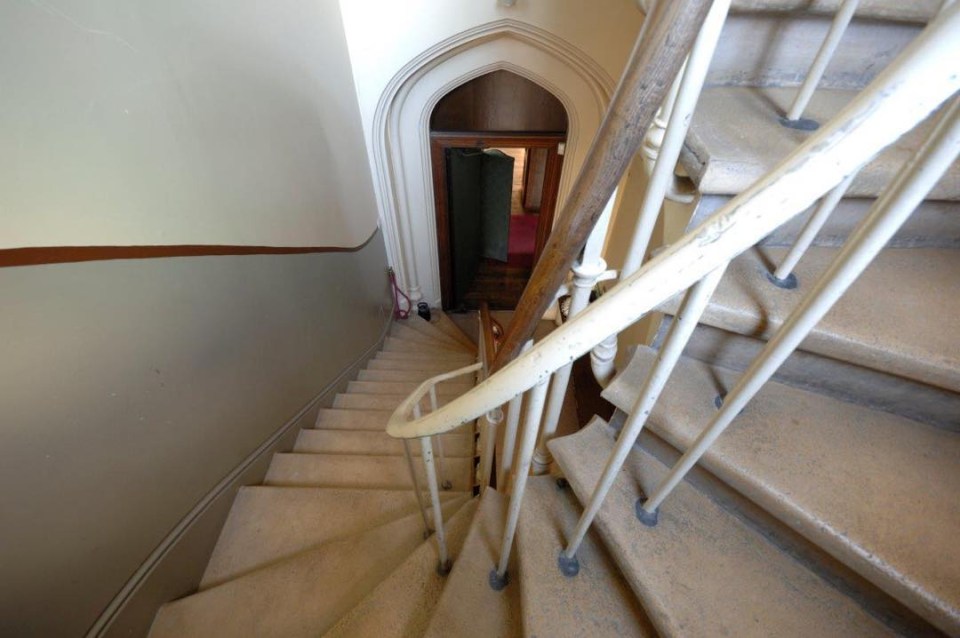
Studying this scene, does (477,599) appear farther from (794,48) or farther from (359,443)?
(794,48)

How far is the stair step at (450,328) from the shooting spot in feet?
13.3

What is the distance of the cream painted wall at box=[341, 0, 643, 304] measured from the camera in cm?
254

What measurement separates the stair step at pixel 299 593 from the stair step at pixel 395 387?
1.28 metres

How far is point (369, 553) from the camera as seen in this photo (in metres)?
1.21

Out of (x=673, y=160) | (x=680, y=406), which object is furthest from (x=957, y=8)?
(x=680, y=406)

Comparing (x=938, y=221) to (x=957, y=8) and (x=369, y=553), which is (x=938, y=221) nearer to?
(x=957, y=8)

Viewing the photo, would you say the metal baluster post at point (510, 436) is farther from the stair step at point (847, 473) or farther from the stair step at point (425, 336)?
the stair step at point (425, 336)

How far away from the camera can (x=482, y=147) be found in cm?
353

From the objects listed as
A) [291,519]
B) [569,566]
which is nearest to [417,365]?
[291,519]

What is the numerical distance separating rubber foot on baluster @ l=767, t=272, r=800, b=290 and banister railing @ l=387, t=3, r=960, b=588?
43 cm

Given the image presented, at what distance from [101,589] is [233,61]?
1.96 meters

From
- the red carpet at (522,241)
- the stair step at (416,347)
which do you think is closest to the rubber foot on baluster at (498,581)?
the stair step at (416,347)

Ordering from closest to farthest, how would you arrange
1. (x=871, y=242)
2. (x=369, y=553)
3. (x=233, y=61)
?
1. (x=871, y=242)
2. (x=369, y=553)
3. (x=233, y=61)

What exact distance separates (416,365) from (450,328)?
123 cm
